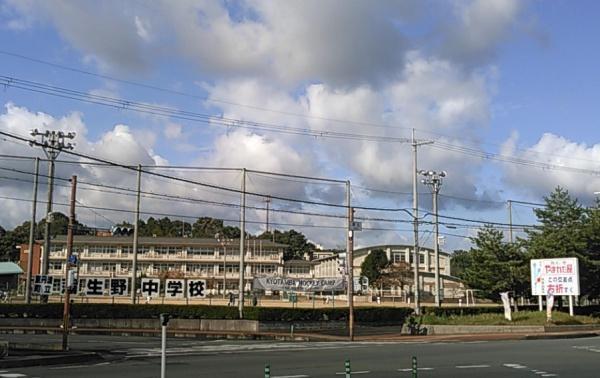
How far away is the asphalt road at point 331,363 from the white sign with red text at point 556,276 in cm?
1666

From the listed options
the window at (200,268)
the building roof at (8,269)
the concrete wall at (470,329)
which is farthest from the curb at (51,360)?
the window at (200,268)

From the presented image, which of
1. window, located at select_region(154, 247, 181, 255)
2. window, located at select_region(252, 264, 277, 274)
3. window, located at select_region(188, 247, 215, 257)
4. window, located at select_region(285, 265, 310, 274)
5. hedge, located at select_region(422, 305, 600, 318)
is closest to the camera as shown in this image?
hedge, located at select_region(422, 305, 600, 318)

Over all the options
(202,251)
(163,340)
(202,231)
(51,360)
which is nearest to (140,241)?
(202,251)

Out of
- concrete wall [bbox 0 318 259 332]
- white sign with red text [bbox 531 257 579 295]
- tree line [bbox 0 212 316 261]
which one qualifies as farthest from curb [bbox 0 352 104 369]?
tree line [bbox 0 212 316 261]

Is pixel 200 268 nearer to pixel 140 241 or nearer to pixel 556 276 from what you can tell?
pixel 140 241

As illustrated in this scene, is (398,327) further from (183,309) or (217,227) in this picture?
(217,227)

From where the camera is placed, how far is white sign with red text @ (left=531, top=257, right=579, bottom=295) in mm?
42875

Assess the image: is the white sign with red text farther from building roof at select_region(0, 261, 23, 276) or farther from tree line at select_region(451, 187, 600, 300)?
building roof at select_region(0, 261, 23, 276)

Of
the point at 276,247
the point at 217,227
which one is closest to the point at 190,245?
the point at 276,247

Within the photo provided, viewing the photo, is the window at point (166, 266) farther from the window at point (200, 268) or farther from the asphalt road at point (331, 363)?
the asphalt road at point (331, 363)

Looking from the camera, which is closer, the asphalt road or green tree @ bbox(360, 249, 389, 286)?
the asphalt road

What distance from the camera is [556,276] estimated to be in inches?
1724

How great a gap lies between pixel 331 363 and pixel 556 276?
1106 inches

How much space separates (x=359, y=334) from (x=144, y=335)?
12.3 meters
